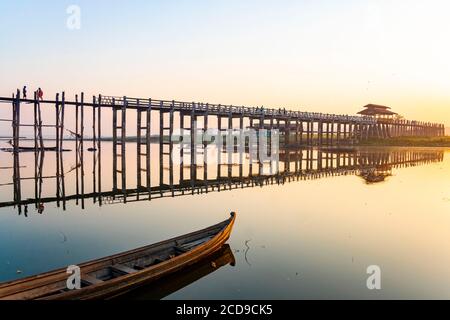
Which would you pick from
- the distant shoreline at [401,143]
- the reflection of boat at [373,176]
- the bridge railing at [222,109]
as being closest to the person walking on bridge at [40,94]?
the bridge railing at [222,109]

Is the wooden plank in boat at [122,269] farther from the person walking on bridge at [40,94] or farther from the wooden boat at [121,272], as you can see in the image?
the person walking on bridge at [40,94]

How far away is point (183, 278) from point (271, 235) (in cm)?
476

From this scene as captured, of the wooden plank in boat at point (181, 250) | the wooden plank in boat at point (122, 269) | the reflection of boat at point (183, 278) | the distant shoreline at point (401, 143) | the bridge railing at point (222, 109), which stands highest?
the bridge railing at point (222, 109)

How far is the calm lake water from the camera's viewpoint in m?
9.21

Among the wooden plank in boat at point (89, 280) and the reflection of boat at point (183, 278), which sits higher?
the wooden plank in boat at point (89, 280)

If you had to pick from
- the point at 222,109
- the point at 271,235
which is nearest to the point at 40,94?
the point at 222,109

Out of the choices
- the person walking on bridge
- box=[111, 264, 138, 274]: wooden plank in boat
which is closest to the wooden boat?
box=[111, 264, 138, 274]: wooden plank in boat

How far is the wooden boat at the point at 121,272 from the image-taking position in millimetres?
7043

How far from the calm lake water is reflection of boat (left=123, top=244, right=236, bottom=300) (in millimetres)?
34

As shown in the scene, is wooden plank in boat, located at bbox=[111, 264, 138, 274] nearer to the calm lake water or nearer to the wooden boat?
the wooden boat

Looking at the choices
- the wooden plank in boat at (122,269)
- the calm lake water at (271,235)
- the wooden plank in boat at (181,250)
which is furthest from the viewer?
the wooden plank in boat at (181,250)

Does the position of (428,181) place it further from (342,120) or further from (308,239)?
(342,120)

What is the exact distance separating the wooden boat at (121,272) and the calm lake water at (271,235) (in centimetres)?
44
